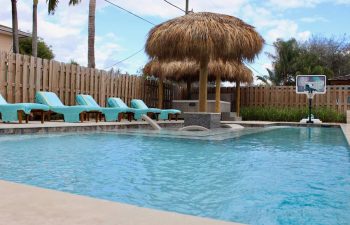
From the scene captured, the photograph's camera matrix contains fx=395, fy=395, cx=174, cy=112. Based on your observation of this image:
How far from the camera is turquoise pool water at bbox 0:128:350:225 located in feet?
9.44

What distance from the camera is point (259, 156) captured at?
5.89 metres

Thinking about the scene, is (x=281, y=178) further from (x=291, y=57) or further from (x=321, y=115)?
(x=291, y=57)

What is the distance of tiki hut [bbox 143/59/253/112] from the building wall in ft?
34.9

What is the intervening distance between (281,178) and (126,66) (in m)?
28.2

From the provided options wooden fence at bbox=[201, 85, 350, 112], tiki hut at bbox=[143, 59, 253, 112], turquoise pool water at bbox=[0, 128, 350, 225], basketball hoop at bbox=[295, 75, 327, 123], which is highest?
tiki hut at bbox=[143, 59, 253, 112]

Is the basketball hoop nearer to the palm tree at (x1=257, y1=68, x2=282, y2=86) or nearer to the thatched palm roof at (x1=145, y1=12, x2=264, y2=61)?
the thatched palm roof at (x1=145, y1=12, x2=264, y2=61)

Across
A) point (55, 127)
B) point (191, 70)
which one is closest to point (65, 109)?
point (55, 127)

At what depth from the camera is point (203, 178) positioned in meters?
4.03

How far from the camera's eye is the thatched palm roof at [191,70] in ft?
59.3

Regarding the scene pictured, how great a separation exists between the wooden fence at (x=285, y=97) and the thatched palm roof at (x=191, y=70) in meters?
2.01

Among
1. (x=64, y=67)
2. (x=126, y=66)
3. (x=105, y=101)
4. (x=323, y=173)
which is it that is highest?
(x=126, y=66)

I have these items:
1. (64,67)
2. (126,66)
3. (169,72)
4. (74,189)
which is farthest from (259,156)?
(126,66)

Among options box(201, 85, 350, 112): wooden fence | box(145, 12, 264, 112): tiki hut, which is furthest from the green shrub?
box(145, 12, 264, 112): tiki hut

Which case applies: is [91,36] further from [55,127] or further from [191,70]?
[55,127]
